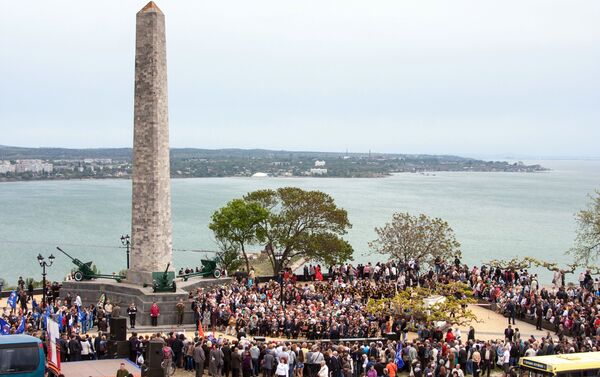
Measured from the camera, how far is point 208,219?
400 ft

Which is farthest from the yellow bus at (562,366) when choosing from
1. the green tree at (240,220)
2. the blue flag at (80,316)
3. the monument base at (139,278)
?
the green tree at (240,220)

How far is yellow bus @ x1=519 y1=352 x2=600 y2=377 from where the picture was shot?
1750cm

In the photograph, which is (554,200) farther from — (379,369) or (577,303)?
(379,369)

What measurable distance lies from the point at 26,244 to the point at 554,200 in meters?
114

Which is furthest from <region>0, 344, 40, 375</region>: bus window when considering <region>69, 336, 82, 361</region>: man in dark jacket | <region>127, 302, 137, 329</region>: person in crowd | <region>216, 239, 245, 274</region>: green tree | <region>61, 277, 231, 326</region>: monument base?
<region>216, 239, 245, 274</region>: green tree

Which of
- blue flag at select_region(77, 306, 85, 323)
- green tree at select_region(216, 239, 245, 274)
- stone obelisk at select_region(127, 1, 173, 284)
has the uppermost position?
stone obelisk at select_region(127, 1, 173, 284)

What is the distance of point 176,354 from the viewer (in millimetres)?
20953

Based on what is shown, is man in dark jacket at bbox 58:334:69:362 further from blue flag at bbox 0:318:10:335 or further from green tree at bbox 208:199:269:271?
green tree at bbox 208:199:269:271

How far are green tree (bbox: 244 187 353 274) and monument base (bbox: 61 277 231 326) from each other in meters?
12.4

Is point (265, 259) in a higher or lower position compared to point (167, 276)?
lower

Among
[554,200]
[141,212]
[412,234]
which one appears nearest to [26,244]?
[412,234]

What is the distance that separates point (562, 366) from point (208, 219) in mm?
106202

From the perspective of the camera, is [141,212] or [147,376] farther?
[141,212]

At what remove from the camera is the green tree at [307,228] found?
145 ft
